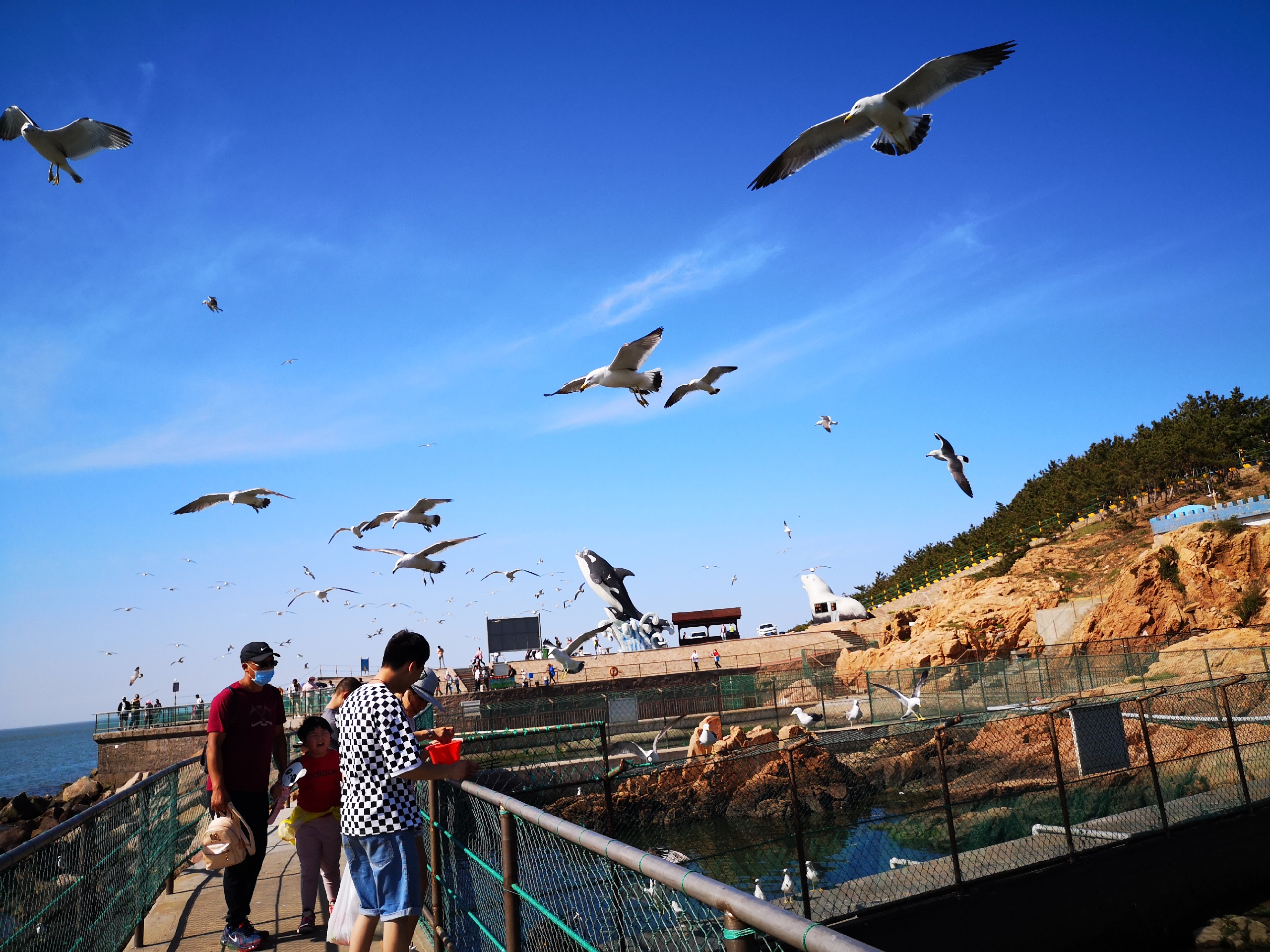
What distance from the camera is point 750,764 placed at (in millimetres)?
16609

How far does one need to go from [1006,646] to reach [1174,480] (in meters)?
22.4

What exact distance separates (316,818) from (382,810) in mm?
2007

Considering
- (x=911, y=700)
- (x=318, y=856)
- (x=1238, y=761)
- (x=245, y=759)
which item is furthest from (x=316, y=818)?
(x=911, y=700)

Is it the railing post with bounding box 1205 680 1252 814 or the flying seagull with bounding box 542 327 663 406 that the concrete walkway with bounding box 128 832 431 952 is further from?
the railing post with bounding box 1205 680 1252 814

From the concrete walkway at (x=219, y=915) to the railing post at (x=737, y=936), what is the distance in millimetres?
3712

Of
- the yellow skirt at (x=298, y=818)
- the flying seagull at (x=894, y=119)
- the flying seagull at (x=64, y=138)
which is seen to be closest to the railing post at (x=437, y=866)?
the yellow skirt at (x=298, y=818)

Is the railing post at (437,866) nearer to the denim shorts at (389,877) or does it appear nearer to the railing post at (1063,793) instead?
the denim shorts at (389,877)

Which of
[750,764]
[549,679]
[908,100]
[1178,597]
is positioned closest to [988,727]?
[750,764]

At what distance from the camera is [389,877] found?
3.52 m

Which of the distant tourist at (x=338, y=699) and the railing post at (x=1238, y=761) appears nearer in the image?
the distant tourist at (x=338, y=699)

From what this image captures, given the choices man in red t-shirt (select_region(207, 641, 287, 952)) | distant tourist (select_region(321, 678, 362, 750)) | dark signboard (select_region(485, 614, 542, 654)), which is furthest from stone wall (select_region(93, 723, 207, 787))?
man in red t-shirt (select_region(207, 641, 287, 952))

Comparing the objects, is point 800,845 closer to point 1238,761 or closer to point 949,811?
point 949,811

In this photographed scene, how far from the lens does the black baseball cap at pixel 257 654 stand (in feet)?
16.6

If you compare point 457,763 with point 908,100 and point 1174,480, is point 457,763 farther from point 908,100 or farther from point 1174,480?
point 1174,480
